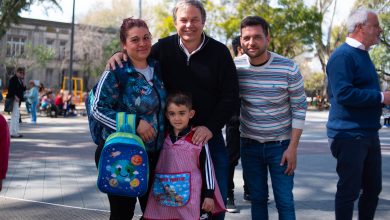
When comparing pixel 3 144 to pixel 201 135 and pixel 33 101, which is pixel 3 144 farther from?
pixel 33 101

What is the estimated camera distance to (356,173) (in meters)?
3.75

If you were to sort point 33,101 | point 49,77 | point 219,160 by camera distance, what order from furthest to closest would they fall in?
point 49,77 < point 33,101 < point 219,160

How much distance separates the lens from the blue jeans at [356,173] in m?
3.74

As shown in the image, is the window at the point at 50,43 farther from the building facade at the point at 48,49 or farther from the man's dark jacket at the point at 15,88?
the man's dark jacket at the point at 15,88

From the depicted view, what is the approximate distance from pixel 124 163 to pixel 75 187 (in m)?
3.54

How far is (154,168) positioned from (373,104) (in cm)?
166

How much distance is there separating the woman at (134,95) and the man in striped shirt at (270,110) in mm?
755

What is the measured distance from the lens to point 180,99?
3275 millimetres

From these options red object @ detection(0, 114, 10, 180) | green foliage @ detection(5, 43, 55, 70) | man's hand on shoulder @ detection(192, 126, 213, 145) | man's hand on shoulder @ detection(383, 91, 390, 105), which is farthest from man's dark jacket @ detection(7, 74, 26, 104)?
green foliage @ detection(5, 43, 55, 70)

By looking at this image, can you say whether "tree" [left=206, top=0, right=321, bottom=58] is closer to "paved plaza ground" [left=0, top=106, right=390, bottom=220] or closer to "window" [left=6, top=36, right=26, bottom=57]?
"window" [left=6, top=36, right=26, bottom=57]

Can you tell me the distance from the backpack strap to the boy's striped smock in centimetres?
101

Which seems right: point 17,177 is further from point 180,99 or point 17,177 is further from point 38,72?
point 38,72

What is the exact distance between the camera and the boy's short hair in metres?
3.28

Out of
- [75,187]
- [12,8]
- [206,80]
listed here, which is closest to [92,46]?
[12,8]
